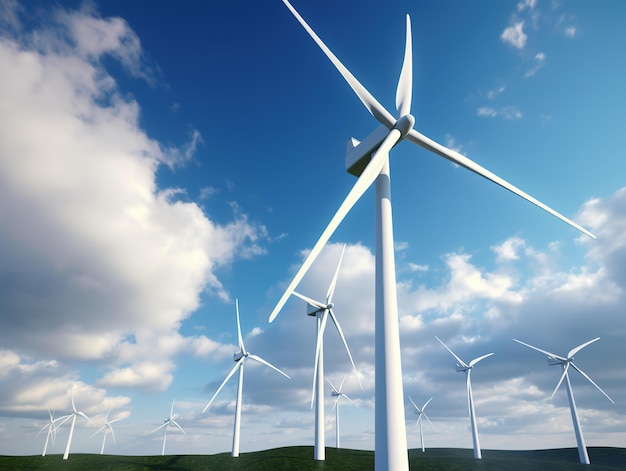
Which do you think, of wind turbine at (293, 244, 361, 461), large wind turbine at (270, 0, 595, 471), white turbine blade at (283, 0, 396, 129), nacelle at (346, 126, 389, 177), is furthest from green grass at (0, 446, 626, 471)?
white turbine blade at (283, 0, 396, 129)

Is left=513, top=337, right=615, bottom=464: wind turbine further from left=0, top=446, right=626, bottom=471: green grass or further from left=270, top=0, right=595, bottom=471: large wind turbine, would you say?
left=270, top=0, right=595, bottom=471: large wind turbine

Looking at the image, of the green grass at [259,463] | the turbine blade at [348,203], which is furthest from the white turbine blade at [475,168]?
the green grass at [259,463]

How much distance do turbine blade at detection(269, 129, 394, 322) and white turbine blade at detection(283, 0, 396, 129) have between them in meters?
1.37

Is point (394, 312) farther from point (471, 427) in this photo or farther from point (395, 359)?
point (471, 427)

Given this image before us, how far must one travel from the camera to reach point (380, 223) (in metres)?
24.2

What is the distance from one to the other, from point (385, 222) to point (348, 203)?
3194 mm

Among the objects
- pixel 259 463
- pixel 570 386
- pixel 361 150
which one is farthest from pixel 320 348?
pixel 570 386

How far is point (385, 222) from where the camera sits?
947 inches

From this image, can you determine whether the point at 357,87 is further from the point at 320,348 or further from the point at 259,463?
the point at 259,463

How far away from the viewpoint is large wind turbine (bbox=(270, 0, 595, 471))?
19.0 metres

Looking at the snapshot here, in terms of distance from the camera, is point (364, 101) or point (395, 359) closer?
point (395, 359)

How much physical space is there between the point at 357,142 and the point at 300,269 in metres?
17.9

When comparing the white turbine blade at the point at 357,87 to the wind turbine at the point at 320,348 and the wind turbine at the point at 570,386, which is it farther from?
the wind turbine at the point at 570,386

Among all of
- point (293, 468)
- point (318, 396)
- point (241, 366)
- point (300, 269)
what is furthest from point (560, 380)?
point (300, 269)
